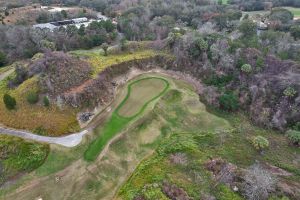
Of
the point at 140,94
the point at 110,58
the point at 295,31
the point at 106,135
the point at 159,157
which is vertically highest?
the point at 110,58

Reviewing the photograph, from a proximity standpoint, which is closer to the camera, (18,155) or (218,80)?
(18,155)

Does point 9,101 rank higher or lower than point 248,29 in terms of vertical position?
lower

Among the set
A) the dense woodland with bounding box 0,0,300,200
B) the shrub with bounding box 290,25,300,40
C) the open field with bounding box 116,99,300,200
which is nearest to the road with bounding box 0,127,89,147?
the dense woodland with bounding box 0,0,300,200

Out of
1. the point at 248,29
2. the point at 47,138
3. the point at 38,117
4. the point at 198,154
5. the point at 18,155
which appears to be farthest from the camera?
the point at 248,29

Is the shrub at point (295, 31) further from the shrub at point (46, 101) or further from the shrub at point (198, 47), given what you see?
the shrub at point (46, 101)

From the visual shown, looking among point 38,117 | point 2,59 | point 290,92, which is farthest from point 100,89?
point 290,92

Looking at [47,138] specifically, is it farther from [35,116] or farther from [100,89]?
[100,89]

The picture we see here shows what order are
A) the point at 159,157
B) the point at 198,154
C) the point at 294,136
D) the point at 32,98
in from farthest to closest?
the point at 32,98 < the point at 294,136 < the point at 198,154 < the point at 159,157

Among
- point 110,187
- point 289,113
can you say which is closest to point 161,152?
point 110,187

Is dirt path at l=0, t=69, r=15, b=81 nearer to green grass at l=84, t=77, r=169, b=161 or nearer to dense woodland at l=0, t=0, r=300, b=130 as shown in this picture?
dense woodland at l=0, t=0, r=300, b=130
